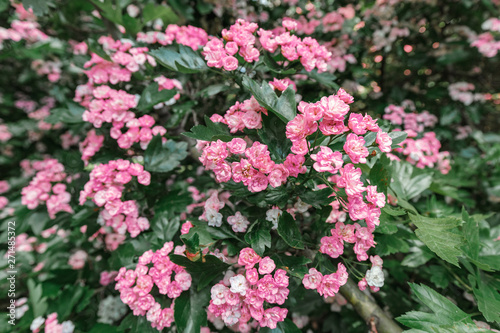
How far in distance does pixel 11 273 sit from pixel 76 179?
3.61 feet

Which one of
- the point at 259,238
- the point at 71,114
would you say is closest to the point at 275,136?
the point at 259,238

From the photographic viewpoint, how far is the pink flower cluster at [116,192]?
112 cm

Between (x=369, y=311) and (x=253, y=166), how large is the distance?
79 cm

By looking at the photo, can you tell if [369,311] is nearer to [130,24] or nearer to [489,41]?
[130,24]

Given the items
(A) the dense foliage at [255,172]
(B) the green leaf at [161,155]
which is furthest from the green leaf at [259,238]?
(B) the green leaf at [161,155]

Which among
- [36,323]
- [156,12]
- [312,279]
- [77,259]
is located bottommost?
[77,259]

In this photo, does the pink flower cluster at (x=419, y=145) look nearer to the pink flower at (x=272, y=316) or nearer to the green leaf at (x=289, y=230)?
the green leaf at (x=289, y=230)

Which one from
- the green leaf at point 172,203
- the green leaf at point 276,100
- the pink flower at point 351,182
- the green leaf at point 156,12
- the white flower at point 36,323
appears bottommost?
the white flower at point 36,323

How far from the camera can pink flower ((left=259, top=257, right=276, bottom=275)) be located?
2.52ft

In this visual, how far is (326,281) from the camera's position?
81 centimetres

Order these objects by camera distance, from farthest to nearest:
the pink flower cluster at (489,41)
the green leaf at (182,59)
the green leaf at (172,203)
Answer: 1. the pink flower cluster at (489,41)
2. the green leaf at (172,203)
3. the green leaf at (182,59)

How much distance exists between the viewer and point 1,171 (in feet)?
8.82

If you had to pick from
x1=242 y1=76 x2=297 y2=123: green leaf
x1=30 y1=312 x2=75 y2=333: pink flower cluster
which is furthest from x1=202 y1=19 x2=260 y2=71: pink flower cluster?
x1=30 y1=312 x2=75 y2=333: pink flower cluster

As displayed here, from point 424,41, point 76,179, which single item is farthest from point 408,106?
point 76,179
